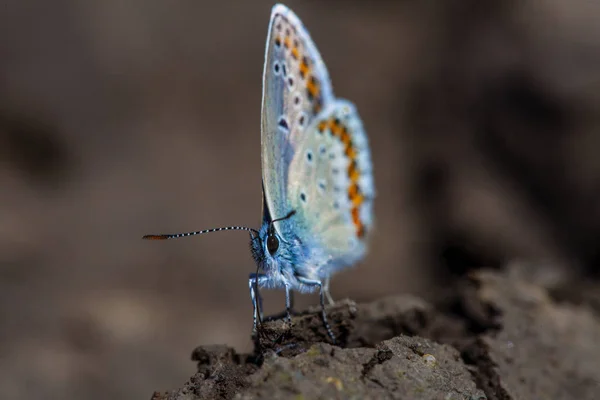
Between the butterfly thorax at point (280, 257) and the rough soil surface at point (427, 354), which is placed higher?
the butterfly thorax at point (280, 257)

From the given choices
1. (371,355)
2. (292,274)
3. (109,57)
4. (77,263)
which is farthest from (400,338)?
(109,57)

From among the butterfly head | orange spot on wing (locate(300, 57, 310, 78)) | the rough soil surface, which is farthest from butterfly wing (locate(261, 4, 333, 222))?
the rough soil surface

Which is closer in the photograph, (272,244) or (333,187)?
(272,244)

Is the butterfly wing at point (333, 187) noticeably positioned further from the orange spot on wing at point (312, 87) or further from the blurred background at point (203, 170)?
the blurred background at point (203, 170)

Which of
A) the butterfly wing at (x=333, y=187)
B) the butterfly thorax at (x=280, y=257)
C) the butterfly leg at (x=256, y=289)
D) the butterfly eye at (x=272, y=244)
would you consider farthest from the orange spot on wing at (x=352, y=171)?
the butterfly leg at (x=256, y=289)

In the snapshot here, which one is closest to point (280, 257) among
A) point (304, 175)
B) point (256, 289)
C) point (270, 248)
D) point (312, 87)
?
point (270, 248)

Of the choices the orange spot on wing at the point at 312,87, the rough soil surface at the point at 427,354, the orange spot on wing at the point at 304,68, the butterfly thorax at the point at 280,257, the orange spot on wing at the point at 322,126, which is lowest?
the rough soil surface at the point at 427,354

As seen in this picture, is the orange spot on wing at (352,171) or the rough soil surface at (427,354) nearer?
the rough soil surface at (427,354)

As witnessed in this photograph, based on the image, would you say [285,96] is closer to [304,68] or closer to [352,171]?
[304,68]
